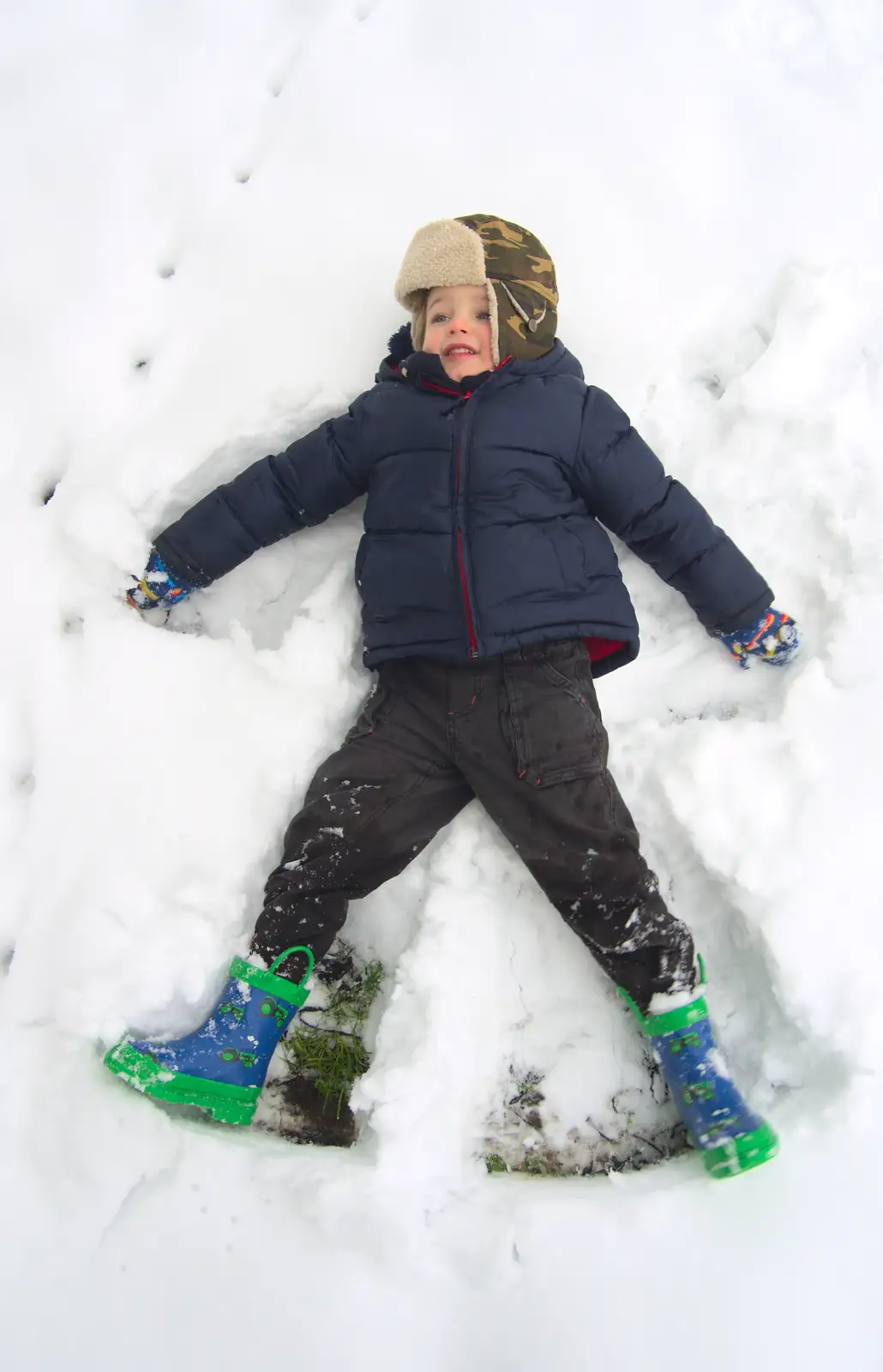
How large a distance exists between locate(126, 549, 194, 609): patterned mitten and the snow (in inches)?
1.3

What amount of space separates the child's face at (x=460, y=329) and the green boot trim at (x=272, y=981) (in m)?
1.02

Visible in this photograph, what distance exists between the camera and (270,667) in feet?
4.84

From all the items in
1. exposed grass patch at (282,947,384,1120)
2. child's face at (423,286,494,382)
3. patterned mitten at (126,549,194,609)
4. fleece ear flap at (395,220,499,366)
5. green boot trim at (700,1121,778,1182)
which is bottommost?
green boot trim at (700,1121,778,1182)

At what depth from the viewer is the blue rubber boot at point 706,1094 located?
1152mm

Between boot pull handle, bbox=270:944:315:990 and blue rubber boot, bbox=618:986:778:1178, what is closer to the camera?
blue rubber boot, bbox=618:986:778:1178

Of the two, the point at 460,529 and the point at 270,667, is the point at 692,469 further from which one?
the point at 270,667

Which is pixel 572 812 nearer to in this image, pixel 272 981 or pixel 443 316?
pixel 272 981

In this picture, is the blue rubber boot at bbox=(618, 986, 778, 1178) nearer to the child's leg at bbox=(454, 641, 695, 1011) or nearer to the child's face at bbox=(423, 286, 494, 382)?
the child's leg at bbox=(454, 641, 695, 1011)

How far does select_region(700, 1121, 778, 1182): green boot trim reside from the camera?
3.75 ft

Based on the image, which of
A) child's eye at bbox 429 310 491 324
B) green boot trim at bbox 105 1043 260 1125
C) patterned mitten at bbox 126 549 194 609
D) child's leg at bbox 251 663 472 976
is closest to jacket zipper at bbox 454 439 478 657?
child's leg at bbox 251 663 472 976

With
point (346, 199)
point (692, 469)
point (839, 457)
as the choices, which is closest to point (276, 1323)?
point (692, 469)

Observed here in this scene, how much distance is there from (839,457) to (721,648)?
0.39m

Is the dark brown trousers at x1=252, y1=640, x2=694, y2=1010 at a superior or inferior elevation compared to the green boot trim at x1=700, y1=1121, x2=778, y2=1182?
superior

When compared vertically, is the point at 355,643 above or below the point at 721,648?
above
